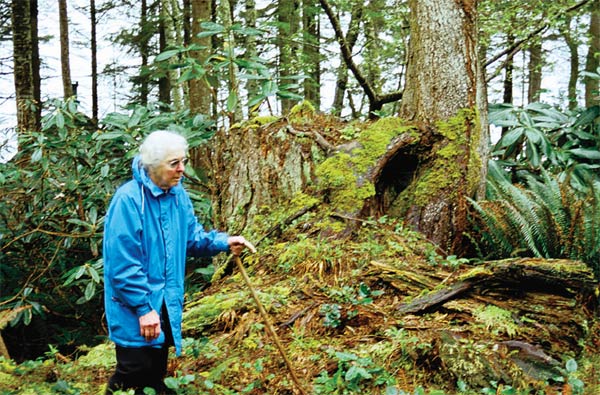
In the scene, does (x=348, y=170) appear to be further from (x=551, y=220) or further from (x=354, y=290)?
(x=551, y=220)

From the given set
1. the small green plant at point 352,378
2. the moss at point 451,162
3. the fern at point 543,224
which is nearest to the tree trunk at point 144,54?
the moss at point 451,162

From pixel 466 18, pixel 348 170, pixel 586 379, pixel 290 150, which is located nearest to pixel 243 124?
pixel 290 150

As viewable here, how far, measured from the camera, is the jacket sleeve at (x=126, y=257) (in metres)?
2.76

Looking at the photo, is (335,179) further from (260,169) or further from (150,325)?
(150,325)

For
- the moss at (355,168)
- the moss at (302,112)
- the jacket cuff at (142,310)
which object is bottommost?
the jacket cuff at (142,310)

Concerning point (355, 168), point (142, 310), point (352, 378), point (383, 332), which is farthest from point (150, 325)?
point (355, 168)

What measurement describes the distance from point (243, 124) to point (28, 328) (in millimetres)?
4491

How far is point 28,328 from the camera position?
7363 millimetres

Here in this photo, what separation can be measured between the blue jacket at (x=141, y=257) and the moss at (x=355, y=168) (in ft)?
6.56

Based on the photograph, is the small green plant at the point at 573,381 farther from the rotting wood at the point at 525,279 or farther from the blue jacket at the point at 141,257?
the blue jacket at the point at 141,257

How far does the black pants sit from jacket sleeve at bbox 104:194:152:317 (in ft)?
0.88

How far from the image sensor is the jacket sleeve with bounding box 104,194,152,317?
109 inches

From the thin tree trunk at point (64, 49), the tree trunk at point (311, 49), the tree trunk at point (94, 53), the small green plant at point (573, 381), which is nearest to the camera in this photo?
the small green plant at point (573, 381)

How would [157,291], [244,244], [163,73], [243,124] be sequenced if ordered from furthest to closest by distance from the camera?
[163,73] → [243,124] → [244,244] → [157,291]
